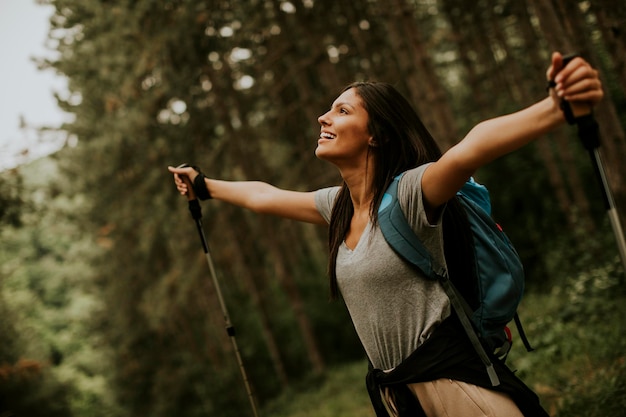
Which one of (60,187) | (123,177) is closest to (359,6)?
(123,177)

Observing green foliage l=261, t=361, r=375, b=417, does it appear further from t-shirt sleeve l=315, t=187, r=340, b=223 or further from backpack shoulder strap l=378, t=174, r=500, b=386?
backpack shoulder strap l=378, t=174, r=500, b=386

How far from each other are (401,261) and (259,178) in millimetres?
12813

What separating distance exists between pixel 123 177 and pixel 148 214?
3.97 ft

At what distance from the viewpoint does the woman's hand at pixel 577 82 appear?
6.24 feet

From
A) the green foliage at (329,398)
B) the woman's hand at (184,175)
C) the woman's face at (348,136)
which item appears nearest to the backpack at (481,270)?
the woman's face at (348,136)

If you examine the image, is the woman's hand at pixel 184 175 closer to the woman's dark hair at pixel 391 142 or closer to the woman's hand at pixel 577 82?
the woman's dark hair at pixel 391 142

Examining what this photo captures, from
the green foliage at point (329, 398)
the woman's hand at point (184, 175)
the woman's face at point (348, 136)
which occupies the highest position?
the woman's hand at point (184, 175)

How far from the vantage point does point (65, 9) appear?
15.5m

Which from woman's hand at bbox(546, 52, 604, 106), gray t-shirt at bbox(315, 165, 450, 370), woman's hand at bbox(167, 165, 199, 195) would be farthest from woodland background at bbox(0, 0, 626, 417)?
woman's hand at bbox(546, 52, 604, 106)

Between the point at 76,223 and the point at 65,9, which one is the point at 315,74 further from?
the point at 76,223

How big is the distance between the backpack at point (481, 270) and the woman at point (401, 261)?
5 centimetres

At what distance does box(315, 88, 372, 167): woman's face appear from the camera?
2.85 meters

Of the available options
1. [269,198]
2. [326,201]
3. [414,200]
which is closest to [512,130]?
[414,200]

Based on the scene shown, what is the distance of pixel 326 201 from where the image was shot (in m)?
3.31
